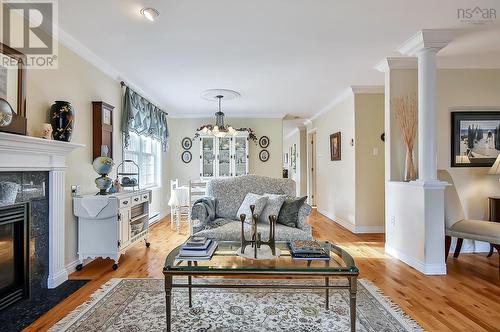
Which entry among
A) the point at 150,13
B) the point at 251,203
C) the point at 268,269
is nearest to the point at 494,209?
the point at 251,203

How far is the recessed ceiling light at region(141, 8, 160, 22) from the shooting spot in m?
2.41

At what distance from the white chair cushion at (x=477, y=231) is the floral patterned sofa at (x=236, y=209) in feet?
5.18

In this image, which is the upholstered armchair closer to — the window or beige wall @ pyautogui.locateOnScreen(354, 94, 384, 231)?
beige wall @ pyautogui.locateOnScreen(354, 94, 384, 231)

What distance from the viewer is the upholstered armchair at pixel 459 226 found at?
3.00 meters

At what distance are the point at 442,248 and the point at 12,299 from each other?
12.4ft

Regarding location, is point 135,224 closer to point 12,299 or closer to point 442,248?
point 12,299

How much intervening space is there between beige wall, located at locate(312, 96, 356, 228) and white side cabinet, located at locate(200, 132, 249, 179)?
1747 millimetres

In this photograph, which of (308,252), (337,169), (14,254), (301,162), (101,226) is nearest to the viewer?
(308,252)

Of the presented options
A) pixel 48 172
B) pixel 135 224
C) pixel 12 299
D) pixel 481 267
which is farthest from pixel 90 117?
pixel 481 267

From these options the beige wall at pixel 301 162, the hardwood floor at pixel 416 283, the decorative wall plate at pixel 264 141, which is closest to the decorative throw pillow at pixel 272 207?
the hardwood floor at pixel 416 283

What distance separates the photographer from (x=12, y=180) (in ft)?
7.42

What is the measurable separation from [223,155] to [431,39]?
15.8 ft

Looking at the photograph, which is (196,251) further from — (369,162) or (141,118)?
(369,162)

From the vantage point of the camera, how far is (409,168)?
136 inches
